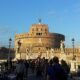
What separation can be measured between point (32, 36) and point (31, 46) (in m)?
4.18

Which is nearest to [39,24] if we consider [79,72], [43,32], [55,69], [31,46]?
[43,32]

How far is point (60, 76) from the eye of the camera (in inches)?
368

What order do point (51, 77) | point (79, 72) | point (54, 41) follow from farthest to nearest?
point (54, 41), point (79, 72), point (51, 77)

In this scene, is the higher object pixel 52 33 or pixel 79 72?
pixel 52 33

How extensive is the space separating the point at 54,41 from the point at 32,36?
20.7 ft

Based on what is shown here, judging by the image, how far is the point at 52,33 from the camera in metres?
105

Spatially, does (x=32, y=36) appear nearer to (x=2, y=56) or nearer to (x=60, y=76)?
(x=2, y=56)

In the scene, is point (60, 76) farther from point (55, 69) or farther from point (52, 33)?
point (52, 33)

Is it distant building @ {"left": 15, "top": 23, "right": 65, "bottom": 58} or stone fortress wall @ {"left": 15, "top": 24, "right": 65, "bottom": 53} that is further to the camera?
stone fortress wall @ {"left": 15, "top": 24, "right": 65, "bottom": 53}

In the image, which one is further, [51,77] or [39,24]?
[39,24]

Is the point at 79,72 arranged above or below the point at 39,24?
below

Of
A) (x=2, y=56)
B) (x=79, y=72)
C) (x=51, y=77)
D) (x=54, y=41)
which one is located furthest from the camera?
(x=54, y=41)

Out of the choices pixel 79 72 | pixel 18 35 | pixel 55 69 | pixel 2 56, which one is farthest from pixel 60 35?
pixel 55 69

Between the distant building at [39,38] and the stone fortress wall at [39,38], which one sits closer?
the distant building at [39,38]
